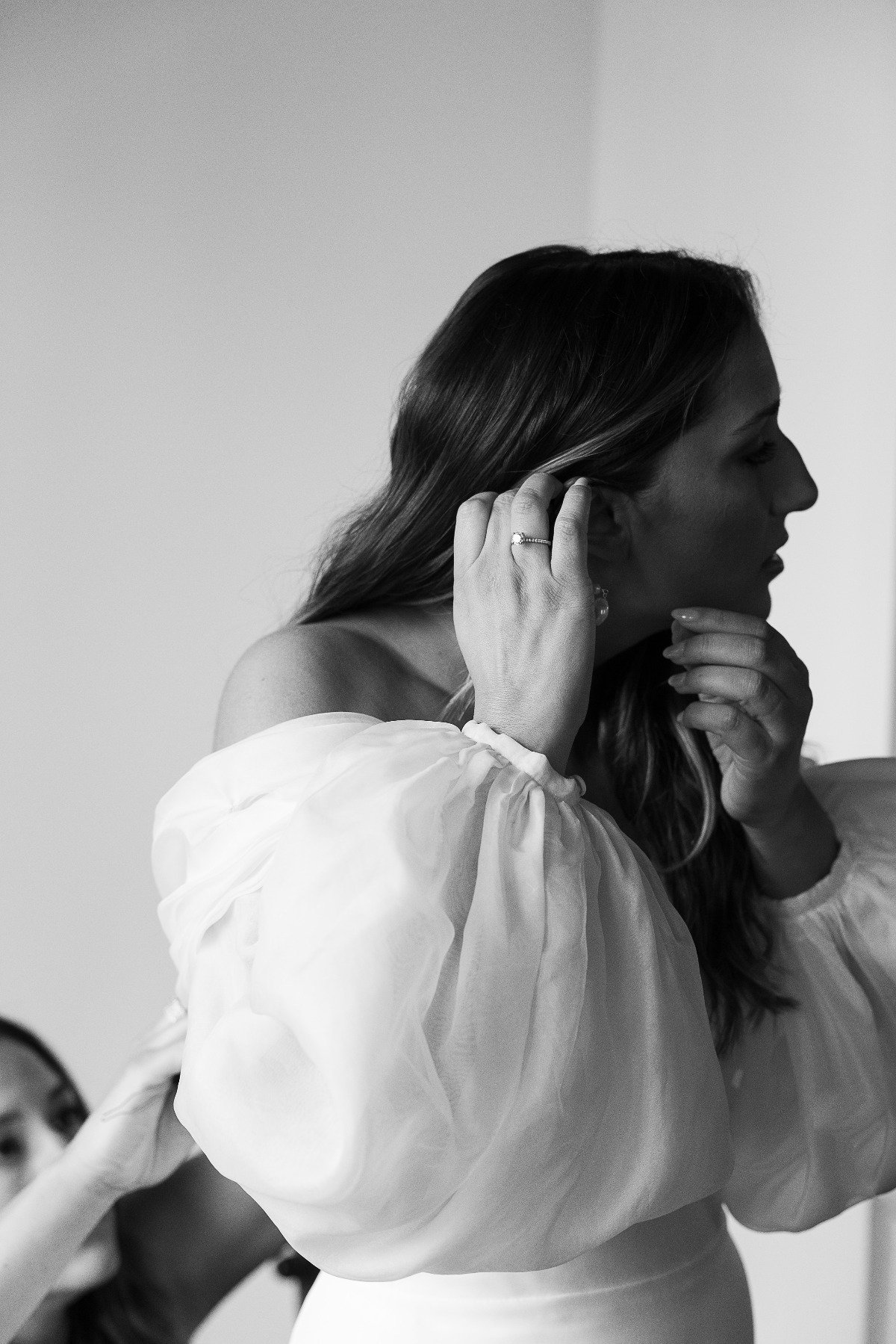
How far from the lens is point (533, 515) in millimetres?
772

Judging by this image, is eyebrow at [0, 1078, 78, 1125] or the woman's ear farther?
eyebrow at [0, 1078, 78, 1125]

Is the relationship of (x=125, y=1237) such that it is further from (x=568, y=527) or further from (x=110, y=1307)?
(x=568, y=527)

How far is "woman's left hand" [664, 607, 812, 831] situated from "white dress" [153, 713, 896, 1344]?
0.17m

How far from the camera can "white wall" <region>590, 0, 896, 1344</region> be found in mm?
1727

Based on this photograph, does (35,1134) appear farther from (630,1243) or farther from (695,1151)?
(695,1151)

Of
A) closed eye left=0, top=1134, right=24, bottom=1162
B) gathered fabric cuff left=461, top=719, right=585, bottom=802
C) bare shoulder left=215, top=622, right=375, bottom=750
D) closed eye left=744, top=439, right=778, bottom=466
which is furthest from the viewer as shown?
closed eye left=0, top=1134, right=24, bottom=1162

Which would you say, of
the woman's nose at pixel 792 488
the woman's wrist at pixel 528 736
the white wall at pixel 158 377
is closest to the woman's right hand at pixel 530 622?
the woman's wrist at pixel 528 736

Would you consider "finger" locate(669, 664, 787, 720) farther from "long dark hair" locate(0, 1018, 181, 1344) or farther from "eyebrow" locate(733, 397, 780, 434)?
"long dark hair" locate(0, 1018, 181, 1344)

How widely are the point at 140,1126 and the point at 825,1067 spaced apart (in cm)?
58

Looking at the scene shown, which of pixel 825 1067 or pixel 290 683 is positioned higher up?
pixel 290 683

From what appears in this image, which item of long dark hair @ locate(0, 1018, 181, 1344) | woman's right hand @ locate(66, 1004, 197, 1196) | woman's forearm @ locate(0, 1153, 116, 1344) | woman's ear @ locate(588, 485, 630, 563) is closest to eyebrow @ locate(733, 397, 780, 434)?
woman's ear @ locate(588, 485, 630, 563)

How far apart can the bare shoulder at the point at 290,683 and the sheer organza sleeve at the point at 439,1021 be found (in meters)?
0.08

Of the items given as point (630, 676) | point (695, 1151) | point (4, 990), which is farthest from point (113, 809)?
point (695, 1151)

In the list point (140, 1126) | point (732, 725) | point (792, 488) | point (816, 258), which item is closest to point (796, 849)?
point (732, 725)
